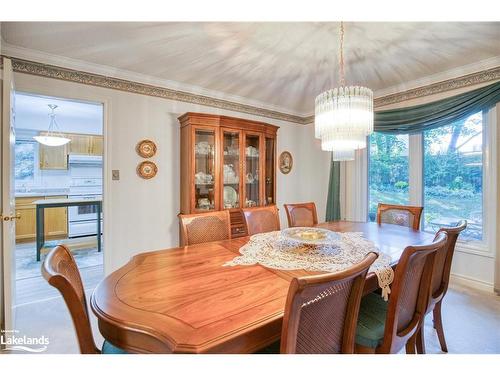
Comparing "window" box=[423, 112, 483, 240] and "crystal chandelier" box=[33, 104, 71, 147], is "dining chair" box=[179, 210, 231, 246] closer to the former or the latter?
"window" box=[423, 112, 483, 240]

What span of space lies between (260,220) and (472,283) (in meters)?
2.36

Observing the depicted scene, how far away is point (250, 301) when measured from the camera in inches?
36.7

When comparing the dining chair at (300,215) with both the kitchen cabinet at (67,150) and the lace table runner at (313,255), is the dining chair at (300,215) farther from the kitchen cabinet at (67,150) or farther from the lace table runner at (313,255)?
the kitchen cabinet at (67,150)

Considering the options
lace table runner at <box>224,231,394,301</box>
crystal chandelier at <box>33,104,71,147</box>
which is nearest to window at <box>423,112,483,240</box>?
lace table runner at <box>224,231,394,301</box>

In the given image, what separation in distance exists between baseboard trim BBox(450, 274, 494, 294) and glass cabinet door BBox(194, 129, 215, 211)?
2.81m

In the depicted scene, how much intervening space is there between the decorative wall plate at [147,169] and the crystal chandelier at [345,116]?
188 cm

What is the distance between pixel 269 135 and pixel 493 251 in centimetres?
270

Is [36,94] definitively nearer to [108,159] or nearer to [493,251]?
[108,159]

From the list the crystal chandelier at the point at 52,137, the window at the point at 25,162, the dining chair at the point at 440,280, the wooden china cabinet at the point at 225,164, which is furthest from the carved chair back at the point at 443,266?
the window at the point at 25,162

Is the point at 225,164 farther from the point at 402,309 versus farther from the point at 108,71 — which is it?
the point at 402,309

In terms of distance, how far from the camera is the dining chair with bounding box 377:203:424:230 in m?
2.28

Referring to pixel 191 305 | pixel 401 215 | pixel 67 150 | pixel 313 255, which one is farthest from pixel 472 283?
pixel 67 150

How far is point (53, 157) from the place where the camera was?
4.84 metres
